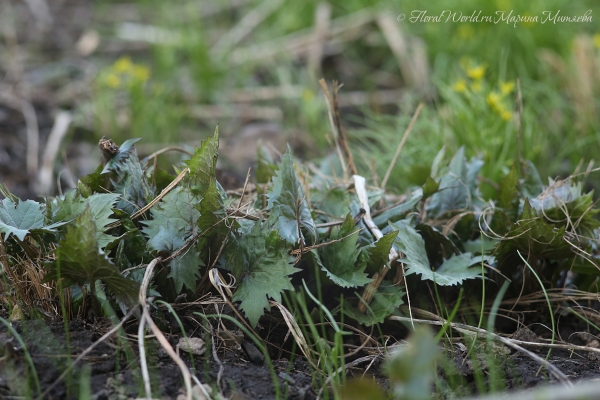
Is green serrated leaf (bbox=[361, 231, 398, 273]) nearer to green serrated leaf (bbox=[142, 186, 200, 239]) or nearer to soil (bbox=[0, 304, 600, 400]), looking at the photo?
soil (bbox=[0, 304, 600, 400])

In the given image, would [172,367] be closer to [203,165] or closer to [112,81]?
[203,165]

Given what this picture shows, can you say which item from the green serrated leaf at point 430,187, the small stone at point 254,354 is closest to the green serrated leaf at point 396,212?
the green serrated leaf at point 430,187

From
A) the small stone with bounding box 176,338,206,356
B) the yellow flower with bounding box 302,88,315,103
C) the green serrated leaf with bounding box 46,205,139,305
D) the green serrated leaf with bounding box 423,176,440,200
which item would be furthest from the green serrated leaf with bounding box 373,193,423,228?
the yellow flower with bounding box 302,88,315,103

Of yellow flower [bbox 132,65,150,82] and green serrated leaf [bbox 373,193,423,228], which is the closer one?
green serrated leaf [bbox 373,193,423,228]

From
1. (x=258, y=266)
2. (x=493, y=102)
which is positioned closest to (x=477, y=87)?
(x=493, y=102)

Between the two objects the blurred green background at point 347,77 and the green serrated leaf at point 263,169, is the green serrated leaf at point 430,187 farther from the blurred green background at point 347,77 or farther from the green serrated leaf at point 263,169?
the blurred green background at point 347,77

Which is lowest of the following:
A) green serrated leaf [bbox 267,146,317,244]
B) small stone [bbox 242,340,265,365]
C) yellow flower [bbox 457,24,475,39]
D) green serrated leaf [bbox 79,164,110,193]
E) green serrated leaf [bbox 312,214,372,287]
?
small stone [bbox 242,340,265,365]
